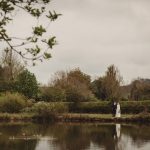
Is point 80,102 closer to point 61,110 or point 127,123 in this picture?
point 61,110

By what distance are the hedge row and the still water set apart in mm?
7779

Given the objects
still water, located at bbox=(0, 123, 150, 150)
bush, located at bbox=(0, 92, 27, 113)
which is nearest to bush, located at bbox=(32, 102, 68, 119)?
bush, located at bbox=(0, 92, 27, 113)

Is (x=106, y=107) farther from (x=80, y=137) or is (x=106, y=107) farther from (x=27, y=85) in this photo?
(x=80, y=137)

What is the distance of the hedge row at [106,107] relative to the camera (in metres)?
47.8

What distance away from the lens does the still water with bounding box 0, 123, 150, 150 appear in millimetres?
26547

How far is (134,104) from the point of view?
48250 mm

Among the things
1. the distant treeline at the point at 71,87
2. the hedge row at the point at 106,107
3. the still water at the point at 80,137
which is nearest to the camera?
the still water at the point at 80,137

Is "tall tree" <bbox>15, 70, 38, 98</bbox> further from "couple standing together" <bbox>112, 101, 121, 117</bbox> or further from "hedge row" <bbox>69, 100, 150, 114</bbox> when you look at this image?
"couple standing together" <bbox>112, 101, 121, 117</bbox>

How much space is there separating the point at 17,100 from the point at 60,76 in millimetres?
29602

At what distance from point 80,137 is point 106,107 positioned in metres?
18.6

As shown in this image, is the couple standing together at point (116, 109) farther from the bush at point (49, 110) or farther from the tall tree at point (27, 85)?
the tall tree at point (27, 85)

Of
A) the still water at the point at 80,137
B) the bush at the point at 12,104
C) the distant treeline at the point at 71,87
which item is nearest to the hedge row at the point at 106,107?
the distant treeline at the point at 71,87

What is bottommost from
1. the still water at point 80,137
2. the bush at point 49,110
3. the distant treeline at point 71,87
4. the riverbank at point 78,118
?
the still water at point 80,137

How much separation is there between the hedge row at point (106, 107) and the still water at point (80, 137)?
7.78 meters
